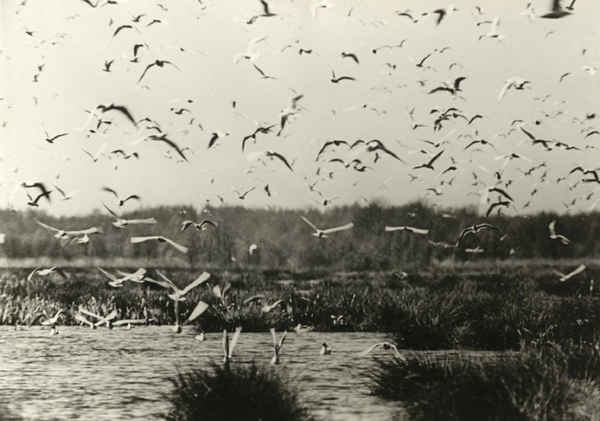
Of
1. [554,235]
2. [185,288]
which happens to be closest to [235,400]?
[554,235]

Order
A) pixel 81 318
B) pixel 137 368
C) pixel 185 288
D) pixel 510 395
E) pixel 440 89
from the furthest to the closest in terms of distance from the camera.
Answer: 1. pixel 185 288
2. pixel 81 318
3. pixel 440 89
4. pixel 137 368
5. pixel 510 395

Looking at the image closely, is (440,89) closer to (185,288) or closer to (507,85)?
(507,85)

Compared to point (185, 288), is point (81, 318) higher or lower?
lower

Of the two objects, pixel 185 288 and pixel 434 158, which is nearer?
pixel 434 158

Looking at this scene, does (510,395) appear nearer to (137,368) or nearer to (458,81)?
(137,368)

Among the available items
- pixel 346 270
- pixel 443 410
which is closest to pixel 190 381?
pixel 443 410

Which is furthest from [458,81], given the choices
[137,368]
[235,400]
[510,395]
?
[235,400]

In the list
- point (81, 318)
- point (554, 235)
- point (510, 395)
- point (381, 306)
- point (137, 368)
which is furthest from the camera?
point (81, 318)

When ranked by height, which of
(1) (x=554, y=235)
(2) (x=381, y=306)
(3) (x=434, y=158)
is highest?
(3) (x=434, y=158)
